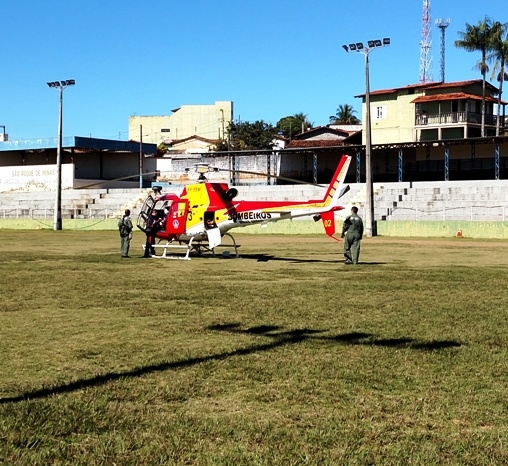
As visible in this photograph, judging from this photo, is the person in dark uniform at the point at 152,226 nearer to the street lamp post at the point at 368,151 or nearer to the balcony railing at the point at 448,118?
the street lamp post at the point at 368,151

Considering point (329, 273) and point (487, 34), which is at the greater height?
point (487, 34)

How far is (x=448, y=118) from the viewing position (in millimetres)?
68562

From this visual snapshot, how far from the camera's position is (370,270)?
20.5 m

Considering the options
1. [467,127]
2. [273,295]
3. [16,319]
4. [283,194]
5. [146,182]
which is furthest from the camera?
[146,182]

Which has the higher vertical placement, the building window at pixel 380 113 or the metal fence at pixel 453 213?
the building window at pixel 380 113

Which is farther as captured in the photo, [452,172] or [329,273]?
[452,172]

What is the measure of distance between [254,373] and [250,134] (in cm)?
10129

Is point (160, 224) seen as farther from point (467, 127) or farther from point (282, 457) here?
point (467, 127)

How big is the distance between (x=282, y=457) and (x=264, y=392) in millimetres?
1868

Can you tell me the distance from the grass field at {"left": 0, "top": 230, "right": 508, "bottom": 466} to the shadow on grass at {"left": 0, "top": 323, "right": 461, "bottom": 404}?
0.08 ft

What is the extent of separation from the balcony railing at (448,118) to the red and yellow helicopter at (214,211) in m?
46.8

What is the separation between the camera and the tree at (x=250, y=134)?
347 ft

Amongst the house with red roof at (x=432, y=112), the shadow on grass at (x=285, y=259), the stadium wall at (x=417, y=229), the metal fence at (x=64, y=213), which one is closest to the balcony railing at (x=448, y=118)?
the house with red roof at (x=432, y=112)

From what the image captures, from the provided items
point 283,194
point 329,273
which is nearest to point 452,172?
point 283,194
